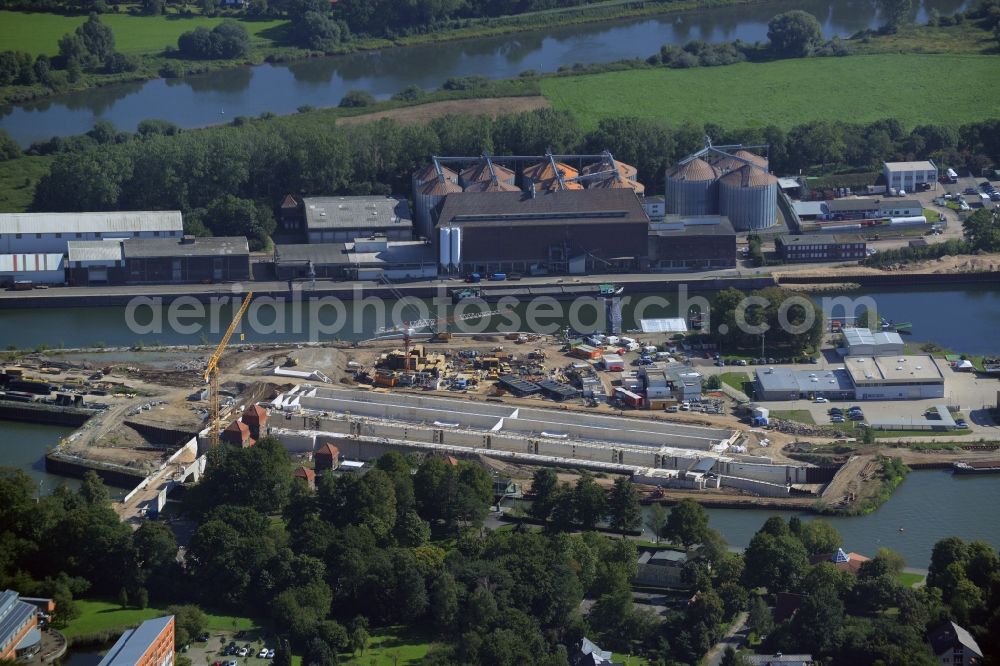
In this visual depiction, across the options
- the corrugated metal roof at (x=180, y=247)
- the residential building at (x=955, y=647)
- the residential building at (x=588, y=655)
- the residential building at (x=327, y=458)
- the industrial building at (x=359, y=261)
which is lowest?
the residential building at (x=588, y=655)

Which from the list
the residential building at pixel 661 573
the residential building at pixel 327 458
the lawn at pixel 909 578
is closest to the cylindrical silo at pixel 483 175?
the residential building at pixel 327 458

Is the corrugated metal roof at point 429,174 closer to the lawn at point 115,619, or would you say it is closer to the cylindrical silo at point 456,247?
the cylindrical silo at point 456,247

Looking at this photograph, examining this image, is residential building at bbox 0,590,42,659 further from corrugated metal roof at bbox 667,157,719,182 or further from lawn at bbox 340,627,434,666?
corrugated metal roof at bbox 667,157,719,182

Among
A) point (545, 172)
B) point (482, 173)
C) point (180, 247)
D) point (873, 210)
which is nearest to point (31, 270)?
point (180, 247)

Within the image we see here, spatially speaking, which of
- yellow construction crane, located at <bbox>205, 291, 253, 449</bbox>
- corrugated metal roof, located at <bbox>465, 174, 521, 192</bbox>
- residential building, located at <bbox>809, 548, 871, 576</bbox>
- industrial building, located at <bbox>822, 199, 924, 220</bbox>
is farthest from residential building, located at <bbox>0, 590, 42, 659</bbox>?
industrial building, located at <bbox>822, 199, 924, 220</bbox>

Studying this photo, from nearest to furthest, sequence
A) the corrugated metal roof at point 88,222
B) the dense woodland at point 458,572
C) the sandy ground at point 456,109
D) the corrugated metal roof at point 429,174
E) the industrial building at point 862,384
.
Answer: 1. the dense woodland at point 458,572
2. the industrial building at point 862,384
3. the corrugated metal roof at point 88,222
4. the corrugated metal roof at point 429,174
5. the sandy ground at point 456,109

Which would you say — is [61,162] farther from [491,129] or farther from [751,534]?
[751,534]
